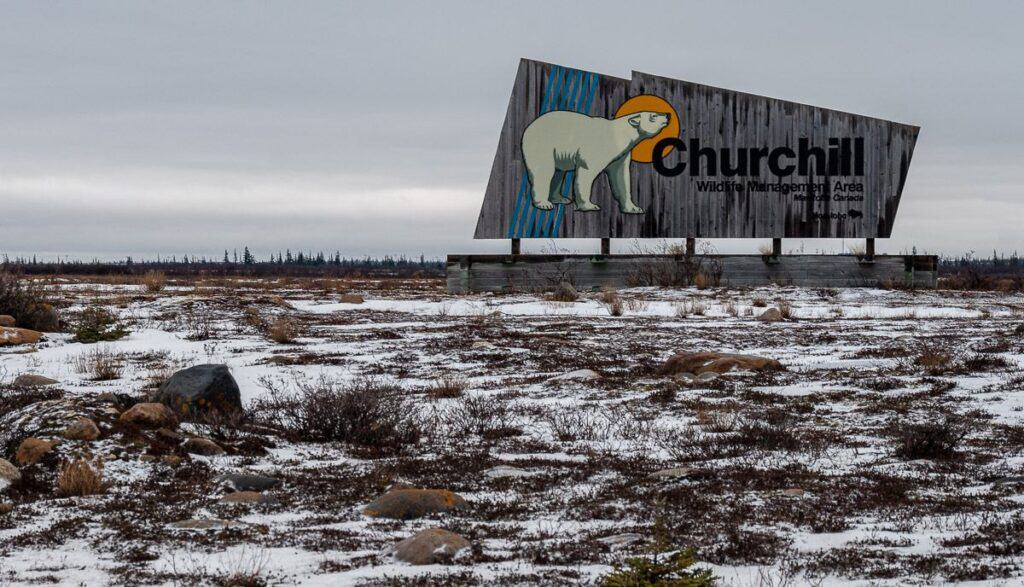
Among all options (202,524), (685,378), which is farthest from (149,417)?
(685,378)

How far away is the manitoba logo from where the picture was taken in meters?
25.8

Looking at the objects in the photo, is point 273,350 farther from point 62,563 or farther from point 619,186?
point 619,186

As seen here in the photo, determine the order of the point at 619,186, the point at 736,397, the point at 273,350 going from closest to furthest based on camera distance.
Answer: the point at 736,397, the point at 273,350, the point at 619,186

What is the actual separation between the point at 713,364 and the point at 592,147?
14843mm

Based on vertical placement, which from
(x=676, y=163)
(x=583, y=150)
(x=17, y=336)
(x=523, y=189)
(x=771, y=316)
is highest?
(x=583, y=150)

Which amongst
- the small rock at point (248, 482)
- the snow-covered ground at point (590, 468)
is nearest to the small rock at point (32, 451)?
the snow-covered ground at point (590, 468)

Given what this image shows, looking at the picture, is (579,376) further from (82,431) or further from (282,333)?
(82,431)

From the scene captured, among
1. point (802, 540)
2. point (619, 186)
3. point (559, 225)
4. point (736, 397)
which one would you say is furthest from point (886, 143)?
point (802, 540)

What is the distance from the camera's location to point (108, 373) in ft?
36.6

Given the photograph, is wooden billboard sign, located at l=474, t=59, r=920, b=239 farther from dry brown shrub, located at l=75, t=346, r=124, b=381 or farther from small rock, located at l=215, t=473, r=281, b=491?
small rock, located at l=215, t=473, r=281, b=491

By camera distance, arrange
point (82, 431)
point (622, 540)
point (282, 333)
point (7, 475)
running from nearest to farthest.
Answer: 1. point (622, 540)
2. point (7, 475)
3. point (82, 431)
4. point (282, 333)

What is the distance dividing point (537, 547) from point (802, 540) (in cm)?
138

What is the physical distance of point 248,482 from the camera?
6.67 m

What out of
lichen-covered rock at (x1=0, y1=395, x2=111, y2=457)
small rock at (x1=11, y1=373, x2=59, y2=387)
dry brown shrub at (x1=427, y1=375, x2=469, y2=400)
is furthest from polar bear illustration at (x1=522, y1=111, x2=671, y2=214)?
lichen-covered rock at (x1=0, y1=395, x2=111, y2=457)
